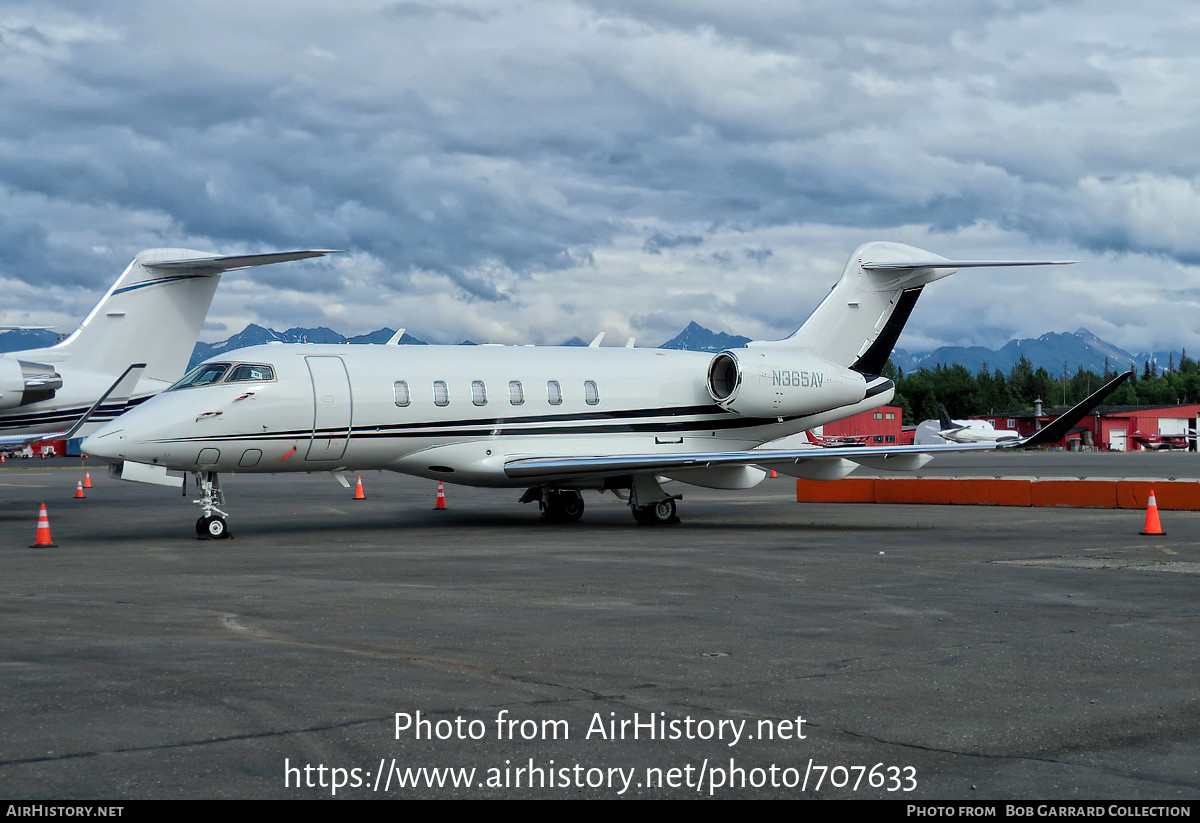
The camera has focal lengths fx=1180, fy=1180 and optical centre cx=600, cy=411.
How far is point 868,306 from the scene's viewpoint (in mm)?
26031

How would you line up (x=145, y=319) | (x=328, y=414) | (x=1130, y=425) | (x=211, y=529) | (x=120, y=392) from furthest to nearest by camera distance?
(x=1130, y=425)
(x=145, y=319)
(x=120, y=392)
(x=328, y=414)
(x=211, y=529)

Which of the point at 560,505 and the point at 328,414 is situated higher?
the point at 328,414

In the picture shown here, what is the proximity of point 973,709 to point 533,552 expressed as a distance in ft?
34.1

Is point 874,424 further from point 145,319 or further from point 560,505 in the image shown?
point 145,319

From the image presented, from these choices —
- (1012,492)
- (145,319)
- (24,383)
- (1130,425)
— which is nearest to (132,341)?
(145,319)

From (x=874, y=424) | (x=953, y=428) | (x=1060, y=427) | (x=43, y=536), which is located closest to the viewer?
(x=43, y=536)

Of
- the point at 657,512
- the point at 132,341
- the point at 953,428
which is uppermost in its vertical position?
the point at 132,341

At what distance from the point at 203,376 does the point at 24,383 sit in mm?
5708

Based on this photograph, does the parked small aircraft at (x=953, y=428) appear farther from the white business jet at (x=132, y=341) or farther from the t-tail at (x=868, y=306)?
the white business jet at (x=132, y=341)

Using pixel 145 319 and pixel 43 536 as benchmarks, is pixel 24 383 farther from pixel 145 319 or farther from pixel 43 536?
pixel 43 536

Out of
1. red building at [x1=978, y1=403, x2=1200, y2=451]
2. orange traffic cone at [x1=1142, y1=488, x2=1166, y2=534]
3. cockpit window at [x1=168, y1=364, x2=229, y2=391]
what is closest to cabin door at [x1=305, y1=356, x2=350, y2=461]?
cockpit window at [x1=168, y1=364, x2=229, y2=391]

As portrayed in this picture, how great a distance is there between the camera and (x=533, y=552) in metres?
16.8

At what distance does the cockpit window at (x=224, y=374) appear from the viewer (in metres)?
19.6

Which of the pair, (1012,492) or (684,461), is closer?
(684,461)
